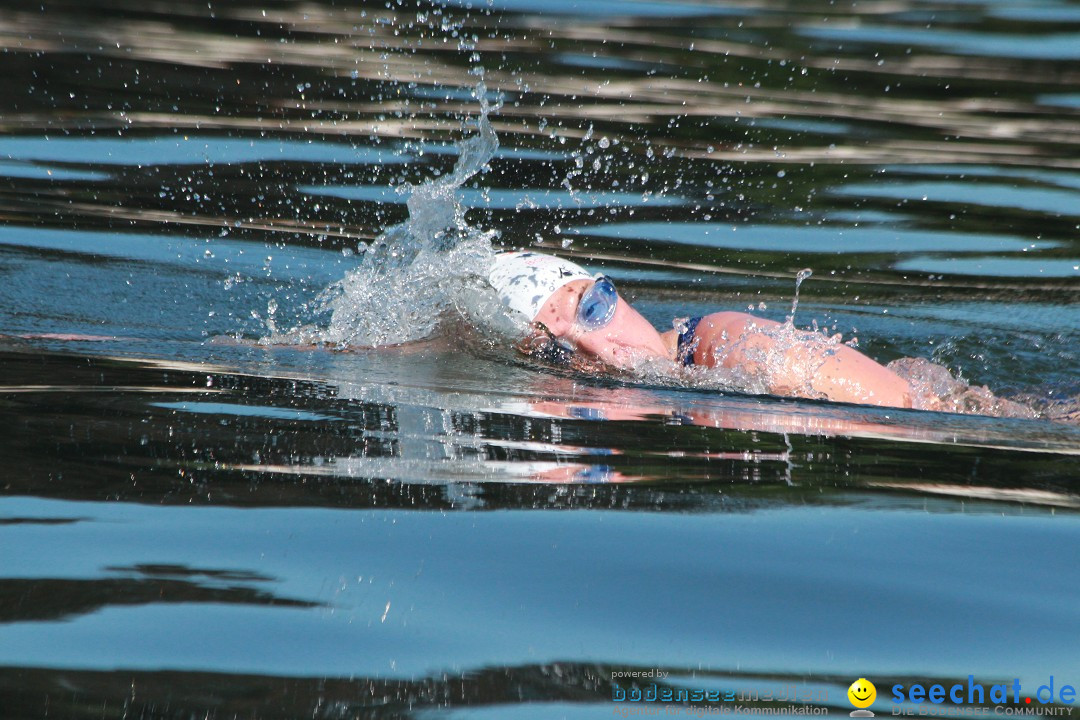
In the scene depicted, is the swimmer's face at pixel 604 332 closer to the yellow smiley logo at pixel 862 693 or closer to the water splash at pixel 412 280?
the water splash at pixel 412 280

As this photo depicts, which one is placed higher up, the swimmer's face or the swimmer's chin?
the swimmer's face

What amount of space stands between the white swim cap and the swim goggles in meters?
0.21

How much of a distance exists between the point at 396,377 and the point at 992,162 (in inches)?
284

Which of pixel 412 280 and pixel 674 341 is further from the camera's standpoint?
pixel 412 280

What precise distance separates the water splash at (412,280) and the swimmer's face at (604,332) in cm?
50

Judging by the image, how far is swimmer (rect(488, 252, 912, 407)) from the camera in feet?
17.2

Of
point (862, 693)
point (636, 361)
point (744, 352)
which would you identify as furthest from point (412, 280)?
point (862, 693)

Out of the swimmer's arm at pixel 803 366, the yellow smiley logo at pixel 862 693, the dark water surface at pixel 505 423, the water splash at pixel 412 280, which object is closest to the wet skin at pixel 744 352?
the swimmer's arm at pixel 803 366

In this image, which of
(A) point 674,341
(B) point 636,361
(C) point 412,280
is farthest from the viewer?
(C) point 412,280

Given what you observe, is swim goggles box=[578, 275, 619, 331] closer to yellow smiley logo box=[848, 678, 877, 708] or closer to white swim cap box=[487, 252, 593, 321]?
white swim cap box=[487, 252, 593, 321]

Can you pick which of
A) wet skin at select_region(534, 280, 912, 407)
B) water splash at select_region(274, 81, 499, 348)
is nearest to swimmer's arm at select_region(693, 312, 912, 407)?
wet skin at select_region(534, 280, 912, 407)

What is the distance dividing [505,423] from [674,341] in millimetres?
1737

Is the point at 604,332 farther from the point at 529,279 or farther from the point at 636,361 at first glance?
the point at 529,279

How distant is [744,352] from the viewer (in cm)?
534
